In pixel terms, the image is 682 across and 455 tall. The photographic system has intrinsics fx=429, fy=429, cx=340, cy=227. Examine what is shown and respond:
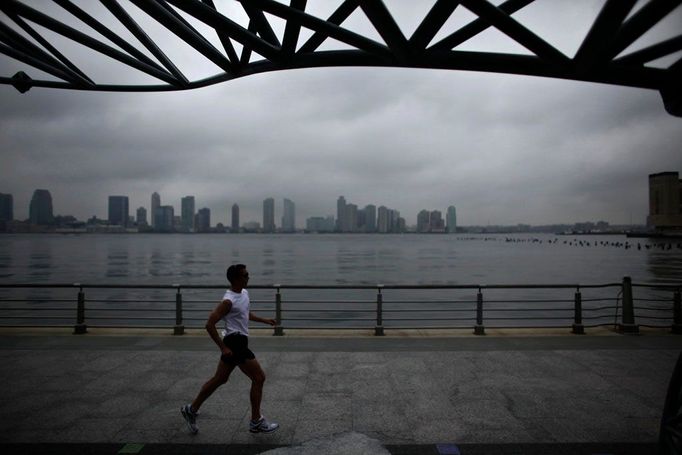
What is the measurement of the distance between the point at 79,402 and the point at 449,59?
20.5 ft

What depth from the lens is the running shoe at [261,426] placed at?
16.0ft

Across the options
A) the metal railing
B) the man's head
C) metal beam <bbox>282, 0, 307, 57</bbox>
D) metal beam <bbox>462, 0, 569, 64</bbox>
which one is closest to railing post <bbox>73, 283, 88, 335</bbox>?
the metal railing

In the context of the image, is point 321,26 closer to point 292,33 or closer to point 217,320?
point 292,33

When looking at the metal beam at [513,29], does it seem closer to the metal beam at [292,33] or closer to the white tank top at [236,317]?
the metal beam at [292,33]

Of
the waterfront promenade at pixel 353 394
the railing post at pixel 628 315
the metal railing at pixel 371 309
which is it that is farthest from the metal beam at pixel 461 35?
the railing post at pixel 628 315

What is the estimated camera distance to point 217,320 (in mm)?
4598

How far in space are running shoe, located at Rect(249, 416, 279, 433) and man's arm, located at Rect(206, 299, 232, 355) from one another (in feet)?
2.95

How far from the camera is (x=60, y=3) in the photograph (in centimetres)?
421

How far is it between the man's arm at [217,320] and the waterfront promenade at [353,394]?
105cm

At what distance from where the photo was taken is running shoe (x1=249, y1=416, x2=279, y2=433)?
4.86 meters

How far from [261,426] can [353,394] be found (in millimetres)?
1674

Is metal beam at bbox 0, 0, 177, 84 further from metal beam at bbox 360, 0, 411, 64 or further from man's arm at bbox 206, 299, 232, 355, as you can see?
metal beam at bbox 360, 0, 411, 64

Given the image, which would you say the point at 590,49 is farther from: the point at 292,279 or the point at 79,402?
the point at 292,279

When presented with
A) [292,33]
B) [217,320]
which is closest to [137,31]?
[292,33]
